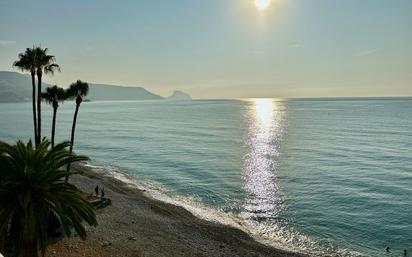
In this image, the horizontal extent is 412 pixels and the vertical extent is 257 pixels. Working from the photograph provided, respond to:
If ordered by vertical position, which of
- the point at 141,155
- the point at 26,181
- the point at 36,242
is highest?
the point at 26,181

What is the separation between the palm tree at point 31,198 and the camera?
625 inches

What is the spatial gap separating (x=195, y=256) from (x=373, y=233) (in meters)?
20.3

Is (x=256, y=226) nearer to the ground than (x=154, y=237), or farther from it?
nearer to the ground

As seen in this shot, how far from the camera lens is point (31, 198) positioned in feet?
53.1

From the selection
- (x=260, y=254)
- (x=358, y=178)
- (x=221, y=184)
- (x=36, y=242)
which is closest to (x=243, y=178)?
(x=221, y=184)

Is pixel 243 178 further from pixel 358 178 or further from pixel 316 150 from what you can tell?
pixel 316 150

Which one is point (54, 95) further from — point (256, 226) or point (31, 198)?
point (256, 226)

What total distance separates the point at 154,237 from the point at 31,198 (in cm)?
1848

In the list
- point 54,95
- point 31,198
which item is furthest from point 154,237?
point 31,198

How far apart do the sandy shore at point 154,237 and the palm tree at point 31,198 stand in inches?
379

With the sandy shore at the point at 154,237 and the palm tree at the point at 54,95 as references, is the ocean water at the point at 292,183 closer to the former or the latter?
the sandy shore at the point at 154,237

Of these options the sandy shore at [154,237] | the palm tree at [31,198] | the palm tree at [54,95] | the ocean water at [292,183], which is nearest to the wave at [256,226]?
the ocean water at [292,183]

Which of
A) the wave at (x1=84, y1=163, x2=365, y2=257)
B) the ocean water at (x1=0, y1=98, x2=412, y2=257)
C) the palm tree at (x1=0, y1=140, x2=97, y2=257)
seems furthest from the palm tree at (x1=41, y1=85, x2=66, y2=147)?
the palm tree at (x1=0, y1=140, x2=97, y2=257)

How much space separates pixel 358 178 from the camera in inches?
2393
